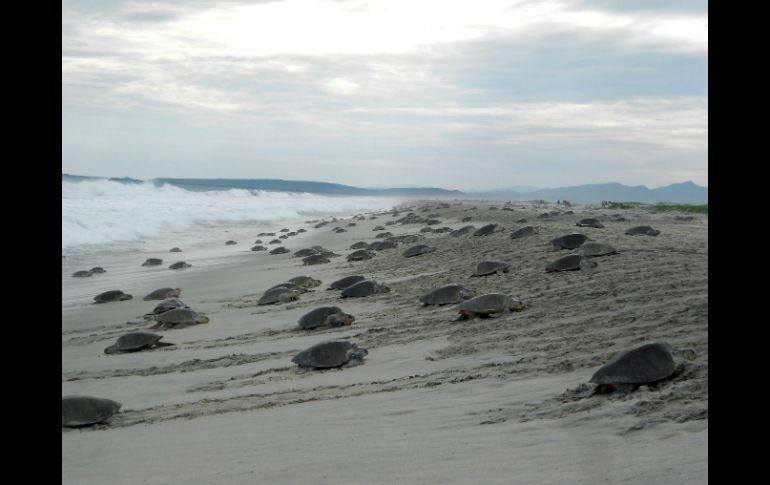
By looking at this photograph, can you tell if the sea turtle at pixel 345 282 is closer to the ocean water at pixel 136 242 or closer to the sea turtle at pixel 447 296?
the sea turtle at pixel 447 296

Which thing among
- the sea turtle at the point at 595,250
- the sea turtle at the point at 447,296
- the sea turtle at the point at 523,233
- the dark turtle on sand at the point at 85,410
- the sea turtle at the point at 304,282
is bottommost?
the dark turtle on sand at the point at 85,410

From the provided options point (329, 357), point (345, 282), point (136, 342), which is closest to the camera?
point (329, 357)

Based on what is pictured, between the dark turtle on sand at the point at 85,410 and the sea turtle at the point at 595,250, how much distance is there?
Answer: 27.1ft

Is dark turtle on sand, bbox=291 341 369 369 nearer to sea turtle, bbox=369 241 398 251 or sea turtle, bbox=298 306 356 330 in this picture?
sea turtle, bbox=298 306 356 330

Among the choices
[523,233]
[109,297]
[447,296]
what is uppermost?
[523,233]

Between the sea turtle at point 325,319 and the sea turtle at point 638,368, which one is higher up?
the sea turtle at point 638,368

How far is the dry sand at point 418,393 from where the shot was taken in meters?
3.90

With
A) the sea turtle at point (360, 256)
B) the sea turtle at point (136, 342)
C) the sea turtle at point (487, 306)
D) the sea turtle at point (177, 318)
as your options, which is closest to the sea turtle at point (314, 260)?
the sea turtle at point (360, 256)

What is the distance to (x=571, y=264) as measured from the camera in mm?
10492

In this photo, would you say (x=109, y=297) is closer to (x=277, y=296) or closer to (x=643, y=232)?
(x=277, y=296)

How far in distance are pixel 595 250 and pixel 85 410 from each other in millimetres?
8794

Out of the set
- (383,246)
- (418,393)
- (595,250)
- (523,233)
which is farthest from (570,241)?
(418,393)

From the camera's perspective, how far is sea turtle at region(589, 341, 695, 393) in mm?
4785

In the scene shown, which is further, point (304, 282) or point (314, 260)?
point (314, 260)
